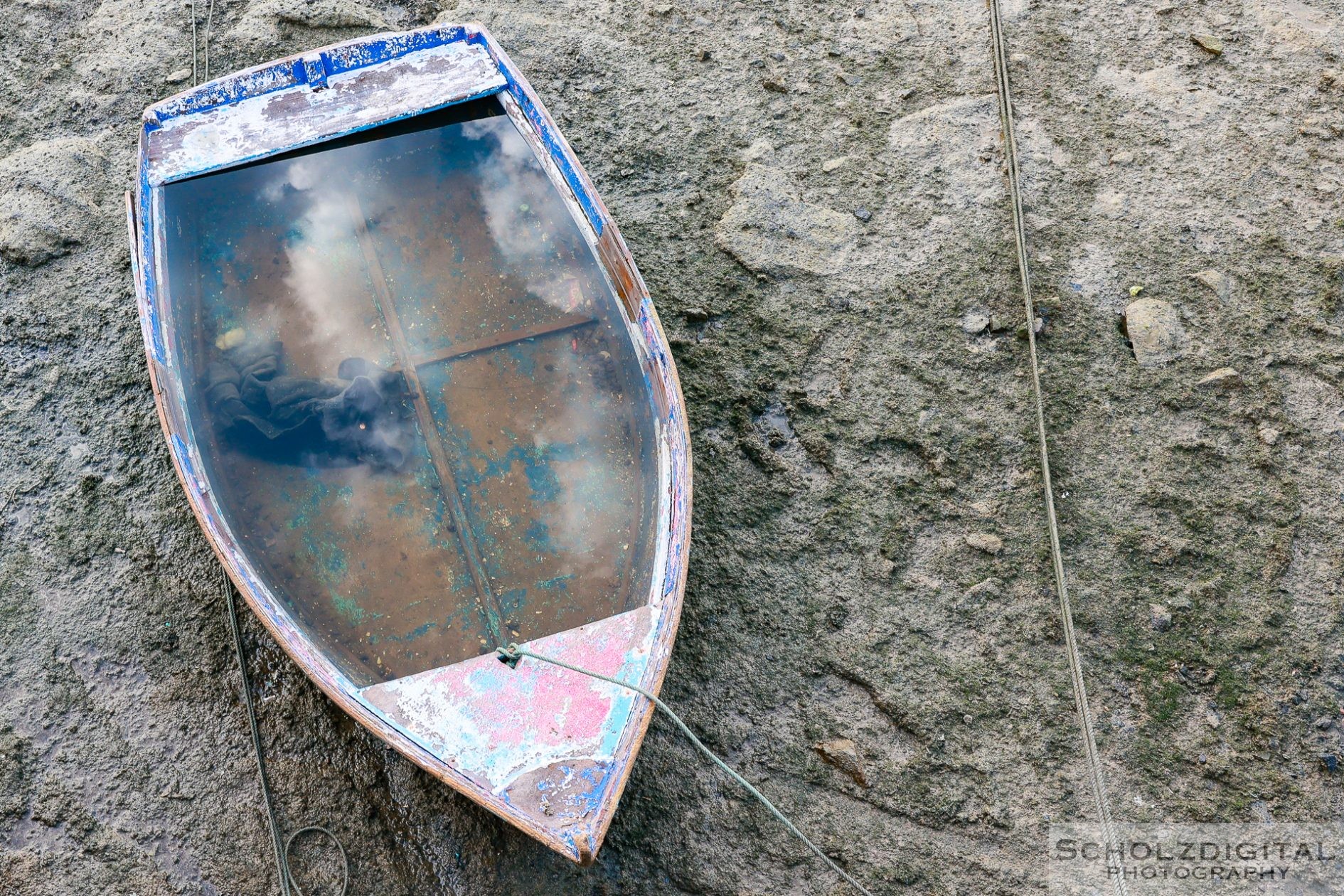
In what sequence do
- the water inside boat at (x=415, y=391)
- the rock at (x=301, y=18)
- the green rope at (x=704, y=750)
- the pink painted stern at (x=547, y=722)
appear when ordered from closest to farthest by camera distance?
the pink painted stern at (x=547, y=722)
the green rope at (x=704, y=750)
the water inside boat at (x=415, y=391)
the rock at (x=301, y=18)

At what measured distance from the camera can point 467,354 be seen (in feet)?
10.1

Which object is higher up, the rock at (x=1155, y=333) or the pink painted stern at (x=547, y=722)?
the rock at (x=1155, y=333)

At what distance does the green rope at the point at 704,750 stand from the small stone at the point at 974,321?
164cm

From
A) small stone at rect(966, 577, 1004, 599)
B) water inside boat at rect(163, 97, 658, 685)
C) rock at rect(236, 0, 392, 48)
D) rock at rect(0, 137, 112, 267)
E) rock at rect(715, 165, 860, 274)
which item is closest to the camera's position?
water inside boat at rect(163, 97, 658, 685)

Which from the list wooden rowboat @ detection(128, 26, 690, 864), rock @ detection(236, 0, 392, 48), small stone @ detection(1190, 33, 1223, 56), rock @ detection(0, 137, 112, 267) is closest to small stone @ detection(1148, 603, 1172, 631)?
wooden rowboat @ detection(128, 26, 690, 864)

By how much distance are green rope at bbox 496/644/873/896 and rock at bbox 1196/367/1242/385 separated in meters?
1.88

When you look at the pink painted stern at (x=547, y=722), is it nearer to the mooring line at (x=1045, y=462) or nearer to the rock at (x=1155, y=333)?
the mooring line at (x=1045, y=462)

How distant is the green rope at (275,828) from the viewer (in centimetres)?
264

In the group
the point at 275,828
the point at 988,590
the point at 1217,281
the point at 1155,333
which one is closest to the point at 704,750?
the point at 988,590

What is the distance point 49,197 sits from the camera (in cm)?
364

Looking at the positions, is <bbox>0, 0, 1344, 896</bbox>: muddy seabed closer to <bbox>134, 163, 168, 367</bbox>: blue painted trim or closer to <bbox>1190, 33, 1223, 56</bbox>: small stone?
<bbox>1190, 33, 1223, 56</bbox>: small stone

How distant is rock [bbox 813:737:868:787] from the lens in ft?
8.77

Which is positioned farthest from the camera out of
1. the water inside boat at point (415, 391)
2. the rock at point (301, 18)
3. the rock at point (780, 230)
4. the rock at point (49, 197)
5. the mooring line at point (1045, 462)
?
the rock at point (301, 18)

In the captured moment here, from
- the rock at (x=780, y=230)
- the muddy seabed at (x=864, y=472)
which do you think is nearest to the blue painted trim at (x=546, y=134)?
the muddy seabed at (x=864, y=472)
